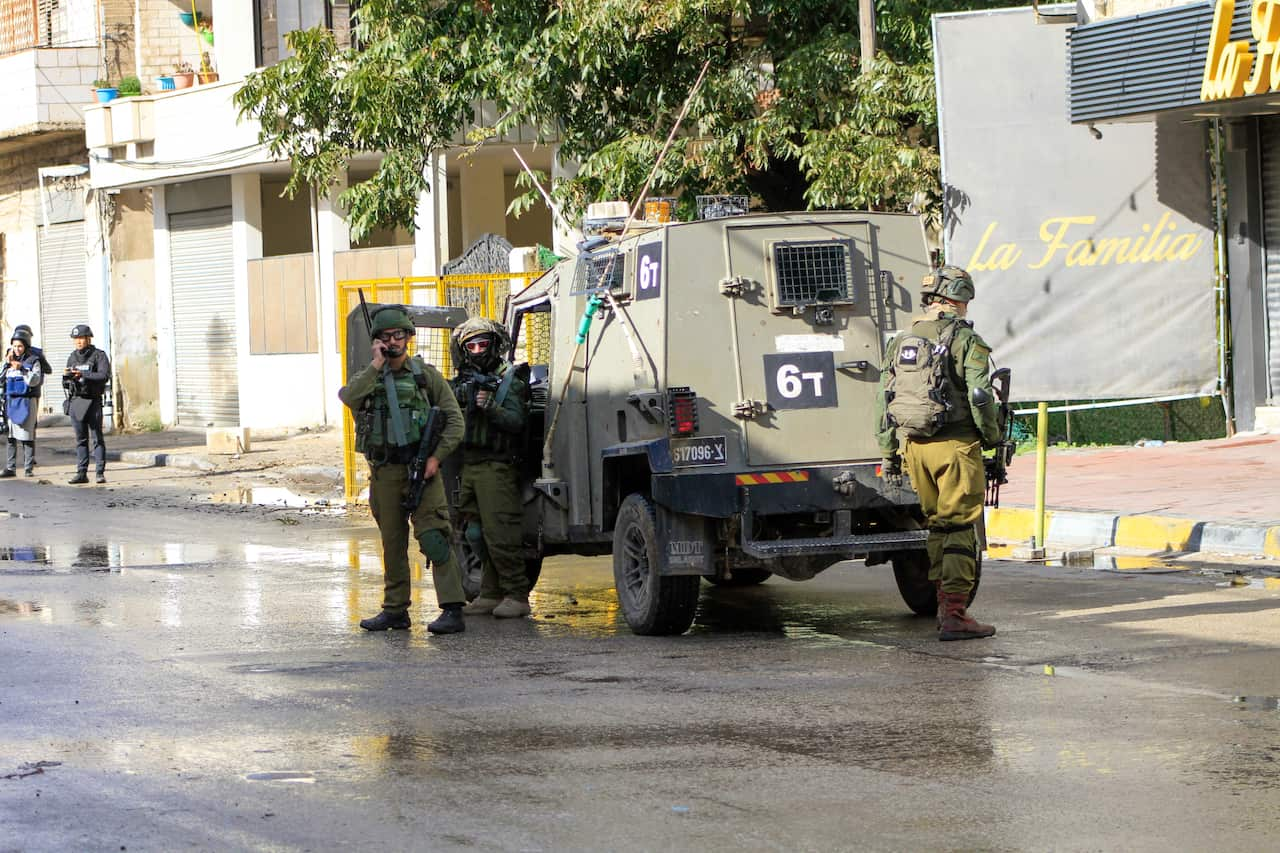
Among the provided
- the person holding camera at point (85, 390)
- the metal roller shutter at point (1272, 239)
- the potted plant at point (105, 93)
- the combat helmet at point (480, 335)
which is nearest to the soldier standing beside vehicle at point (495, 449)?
the combat helmet at point (480, 335)

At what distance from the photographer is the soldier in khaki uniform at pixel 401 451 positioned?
31.0 ft

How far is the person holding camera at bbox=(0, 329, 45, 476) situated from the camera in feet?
71.1

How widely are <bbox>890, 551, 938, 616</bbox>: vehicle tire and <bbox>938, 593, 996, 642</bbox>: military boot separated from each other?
0.81 meters

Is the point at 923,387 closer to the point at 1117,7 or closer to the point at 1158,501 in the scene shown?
the point at 1158,501

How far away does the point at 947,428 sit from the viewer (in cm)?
871

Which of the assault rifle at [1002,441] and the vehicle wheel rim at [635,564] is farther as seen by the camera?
the vehicle wheel rim at [635,564]

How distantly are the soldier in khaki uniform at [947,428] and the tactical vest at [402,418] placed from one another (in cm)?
242

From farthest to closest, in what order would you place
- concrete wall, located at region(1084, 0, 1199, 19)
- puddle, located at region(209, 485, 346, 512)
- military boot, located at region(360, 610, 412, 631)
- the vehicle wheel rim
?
1. concrete wall, located at region(1084, 0, 1199, 19)
2. puddle, located at region(209, 485, 346, 512)
3. military boot, located at region(360, 610, 412, 631)
4. the vehicle wheel rim

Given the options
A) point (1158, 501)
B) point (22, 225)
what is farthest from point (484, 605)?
point (22, 225)

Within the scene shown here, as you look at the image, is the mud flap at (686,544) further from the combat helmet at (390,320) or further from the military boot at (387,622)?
the combat helmet at (390,320)

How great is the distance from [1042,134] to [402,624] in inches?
438

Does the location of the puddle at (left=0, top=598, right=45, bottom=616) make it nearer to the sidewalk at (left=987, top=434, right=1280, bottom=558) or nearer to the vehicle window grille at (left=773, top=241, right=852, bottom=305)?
the vehicle window grille at (left=773, top=241, right=852, bottom=305)

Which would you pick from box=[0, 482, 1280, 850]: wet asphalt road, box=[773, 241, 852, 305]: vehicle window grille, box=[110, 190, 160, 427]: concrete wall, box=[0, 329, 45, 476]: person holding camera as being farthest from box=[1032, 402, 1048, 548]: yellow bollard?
box=[110, 190, 160, 427]: concrete wall

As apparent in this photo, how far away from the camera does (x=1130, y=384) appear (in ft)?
61.3
